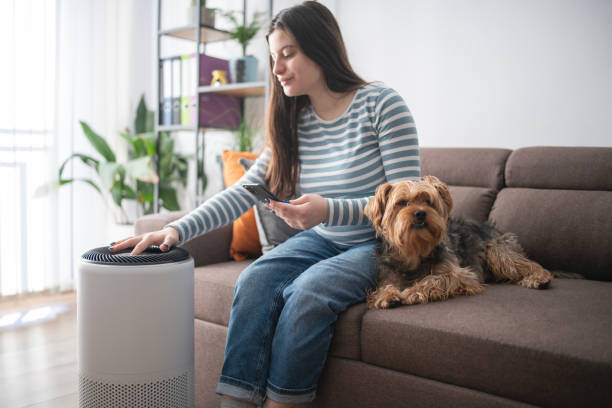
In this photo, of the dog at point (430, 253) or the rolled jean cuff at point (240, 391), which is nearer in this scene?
the rolled jean cuff at point (240, 391)

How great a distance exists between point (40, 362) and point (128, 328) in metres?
1.30

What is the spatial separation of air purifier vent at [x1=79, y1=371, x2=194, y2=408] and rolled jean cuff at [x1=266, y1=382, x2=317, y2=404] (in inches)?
9.9

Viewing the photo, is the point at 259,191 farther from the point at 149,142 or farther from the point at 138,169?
the point at 149,142

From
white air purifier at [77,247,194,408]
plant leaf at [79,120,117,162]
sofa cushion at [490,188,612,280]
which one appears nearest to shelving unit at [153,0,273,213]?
plant leaf at [79,120,117,162]

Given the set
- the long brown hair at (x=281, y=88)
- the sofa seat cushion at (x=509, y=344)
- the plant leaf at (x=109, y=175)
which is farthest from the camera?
the plant leaf at (x=109, y=175)

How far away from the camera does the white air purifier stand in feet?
3.98

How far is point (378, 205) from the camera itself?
1.48m

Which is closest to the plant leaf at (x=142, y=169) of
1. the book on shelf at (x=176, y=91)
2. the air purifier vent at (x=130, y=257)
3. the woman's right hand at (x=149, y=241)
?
the book on shelf at (x=176, y=91)

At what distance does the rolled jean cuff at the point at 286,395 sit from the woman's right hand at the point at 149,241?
49cm

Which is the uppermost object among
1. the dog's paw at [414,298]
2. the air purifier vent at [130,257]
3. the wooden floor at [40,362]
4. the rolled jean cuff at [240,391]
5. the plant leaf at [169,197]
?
the air purifier vent at [130,257]

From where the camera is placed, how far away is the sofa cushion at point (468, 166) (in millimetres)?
2098

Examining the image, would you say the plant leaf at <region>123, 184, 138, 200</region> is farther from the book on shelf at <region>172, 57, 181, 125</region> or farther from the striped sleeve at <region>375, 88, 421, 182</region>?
the striped sleeve at <region>375, 88, 421, 182</region>

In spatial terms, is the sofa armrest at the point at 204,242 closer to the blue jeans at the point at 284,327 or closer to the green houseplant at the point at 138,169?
the blue jeans at the point at 284,327

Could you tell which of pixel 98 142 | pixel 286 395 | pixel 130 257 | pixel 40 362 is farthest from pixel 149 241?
pixel 98 142
